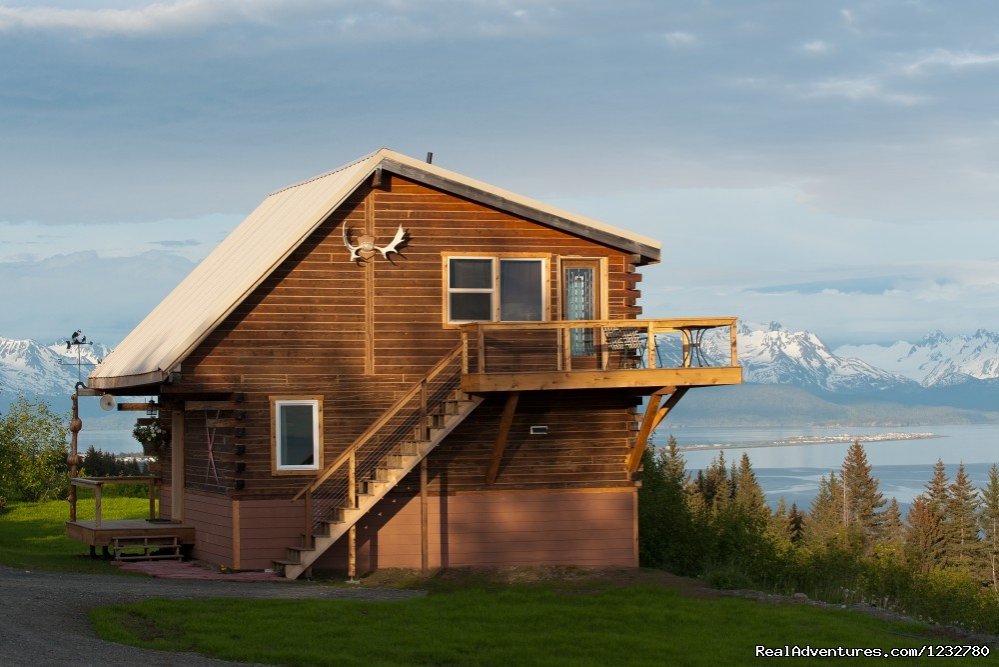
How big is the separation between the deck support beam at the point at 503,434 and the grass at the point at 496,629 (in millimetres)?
3775

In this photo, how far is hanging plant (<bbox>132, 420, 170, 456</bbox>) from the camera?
2955 cm

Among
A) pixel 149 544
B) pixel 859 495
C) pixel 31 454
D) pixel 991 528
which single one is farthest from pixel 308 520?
pixel 859 495

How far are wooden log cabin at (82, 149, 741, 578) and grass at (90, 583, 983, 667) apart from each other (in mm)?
4036

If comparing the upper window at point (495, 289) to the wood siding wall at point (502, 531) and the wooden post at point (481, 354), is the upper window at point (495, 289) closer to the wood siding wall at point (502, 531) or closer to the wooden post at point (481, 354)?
the wooden post at point (481, 354)

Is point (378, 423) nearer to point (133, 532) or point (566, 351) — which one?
point (566, 351)

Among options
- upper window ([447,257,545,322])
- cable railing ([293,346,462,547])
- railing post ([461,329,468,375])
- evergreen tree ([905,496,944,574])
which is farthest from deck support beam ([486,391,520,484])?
evergreen tree ([905,496,944,574])

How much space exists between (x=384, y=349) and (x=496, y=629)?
26.3ft

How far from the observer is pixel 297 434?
24688 millimetres

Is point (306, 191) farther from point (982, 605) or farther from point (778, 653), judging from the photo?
point (982, 605)

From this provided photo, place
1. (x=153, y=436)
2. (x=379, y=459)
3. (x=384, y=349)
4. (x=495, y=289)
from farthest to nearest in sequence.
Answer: (x=153, y=436) → (x=495, y=289) → (x=384, y=349) → (x=379, y=459)

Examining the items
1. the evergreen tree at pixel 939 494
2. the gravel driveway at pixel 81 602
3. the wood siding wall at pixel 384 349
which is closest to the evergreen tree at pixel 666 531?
the wood siding wall at pixel 384 349

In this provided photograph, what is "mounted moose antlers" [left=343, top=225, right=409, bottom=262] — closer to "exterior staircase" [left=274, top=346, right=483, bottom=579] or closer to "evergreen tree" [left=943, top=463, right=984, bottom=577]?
"exterior staircase" [left=274, top=346, right=483, bottom=579]

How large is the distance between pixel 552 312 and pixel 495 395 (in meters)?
2.20

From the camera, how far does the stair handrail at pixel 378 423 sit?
24.1 m
